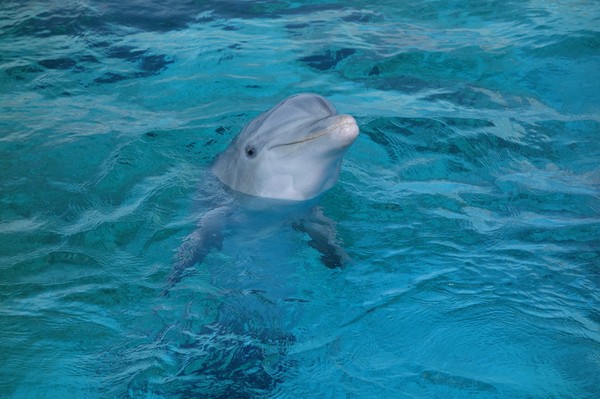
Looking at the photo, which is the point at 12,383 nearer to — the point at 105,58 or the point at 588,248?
the point at 588,248

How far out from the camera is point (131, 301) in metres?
4.52

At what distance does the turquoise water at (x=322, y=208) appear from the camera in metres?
3.92

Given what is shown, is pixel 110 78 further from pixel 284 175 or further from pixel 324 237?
pixel 324 237

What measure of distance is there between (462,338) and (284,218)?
1.71 m

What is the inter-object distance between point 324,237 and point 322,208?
0.39 m

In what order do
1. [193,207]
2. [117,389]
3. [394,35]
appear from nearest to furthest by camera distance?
1. [117,389]
2. [193,207]
3. [394,35]

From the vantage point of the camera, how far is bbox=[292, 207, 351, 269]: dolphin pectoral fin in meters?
4.83

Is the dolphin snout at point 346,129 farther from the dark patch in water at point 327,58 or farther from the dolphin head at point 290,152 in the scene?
the dark patch in water at point 327,58

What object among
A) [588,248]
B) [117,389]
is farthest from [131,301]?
[588,248]

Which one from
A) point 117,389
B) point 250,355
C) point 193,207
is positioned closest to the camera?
point 117,389

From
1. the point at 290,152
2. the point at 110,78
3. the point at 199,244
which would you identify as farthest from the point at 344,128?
the point at 110,78

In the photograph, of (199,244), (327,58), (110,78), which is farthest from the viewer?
(327,58)

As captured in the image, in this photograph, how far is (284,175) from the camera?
5.27 metres

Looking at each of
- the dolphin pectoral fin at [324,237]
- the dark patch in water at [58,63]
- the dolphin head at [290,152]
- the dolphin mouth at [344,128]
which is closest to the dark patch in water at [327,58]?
the dark patch in water at [58,63]
